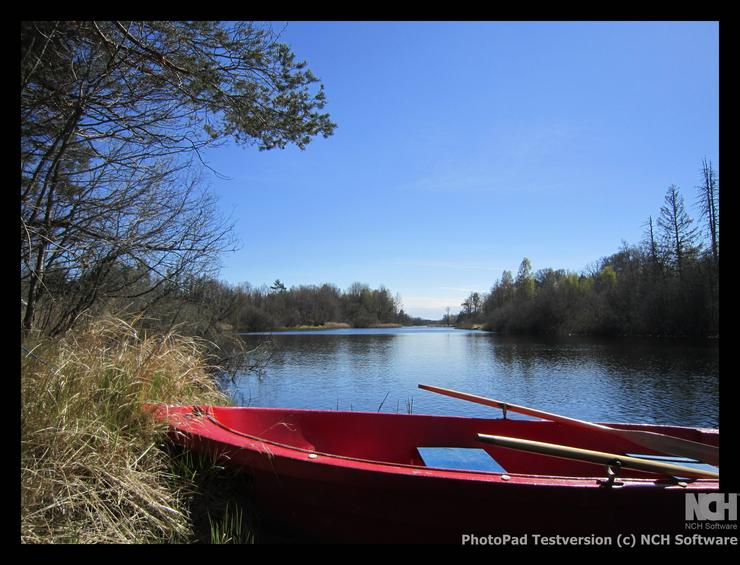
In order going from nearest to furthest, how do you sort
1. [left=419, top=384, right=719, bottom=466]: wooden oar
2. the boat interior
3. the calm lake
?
[left=419, top=384, right=719, bottom=466]: wooden oar < the boat interior < the calm lake

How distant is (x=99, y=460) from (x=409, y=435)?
2854mm

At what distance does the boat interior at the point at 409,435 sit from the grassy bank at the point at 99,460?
102 cm

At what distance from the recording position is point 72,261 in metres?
5.34

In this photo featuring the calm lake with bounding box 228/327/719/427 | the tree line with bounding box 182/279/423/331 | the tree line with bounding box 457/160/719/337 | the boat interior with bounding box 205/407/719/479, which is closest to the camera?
the boat interior with bounding box 205/407/719/479

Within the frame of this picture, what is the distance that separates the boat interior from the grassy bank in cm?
102

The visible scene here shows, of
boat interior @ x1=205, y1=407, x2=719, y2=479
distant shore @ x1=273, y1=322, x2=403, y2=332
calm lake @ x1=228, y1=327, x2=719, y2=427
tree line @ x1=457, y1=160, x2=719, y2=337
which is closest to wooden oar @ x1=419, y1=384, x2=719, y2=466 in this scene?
boat interior @ x1=205, y1=407, x2=719, y2=479

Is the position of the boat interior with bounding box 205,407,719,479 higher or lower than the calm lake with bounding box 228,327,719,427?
higher

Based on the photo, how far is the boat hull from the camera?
2850mm

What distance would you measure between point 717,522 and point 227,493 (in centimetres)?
337

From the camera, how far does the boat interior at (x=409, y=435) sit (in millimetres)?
4344

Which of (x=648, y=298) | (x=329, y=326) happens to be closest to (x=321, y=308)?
(x=329, y=326)

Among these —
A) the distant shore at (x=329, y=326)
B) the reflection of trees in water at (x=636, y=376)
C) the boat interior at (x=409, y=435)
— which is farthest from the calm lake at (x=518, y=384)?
the distant shore at (x=329, y=326)

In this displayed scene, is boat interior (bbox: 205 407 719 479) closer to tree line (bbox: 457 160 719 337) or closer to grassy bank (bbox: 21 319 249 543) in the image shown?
grassy bank (bbox: 21 319 249 543)

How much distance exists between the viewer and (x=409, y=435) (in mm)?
4566
